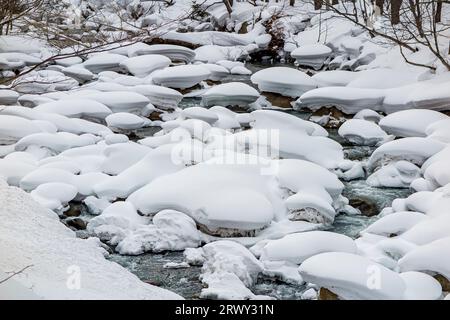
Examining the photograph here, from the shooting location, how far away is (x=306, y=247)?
176 inches

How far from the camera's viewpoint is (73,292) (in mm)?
3330

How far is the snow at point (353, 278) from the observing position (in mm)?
3674

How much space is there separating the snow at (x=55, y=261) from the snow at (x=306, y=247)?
39.2 inches

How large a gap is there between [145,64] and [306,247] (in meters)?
7.54

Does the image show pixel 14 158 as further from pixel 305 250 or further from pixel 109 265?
pixel 305 250

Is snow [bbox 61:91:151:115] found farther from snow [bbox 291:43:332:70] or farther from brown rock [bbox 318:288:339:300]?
brown rock [bbox 318:288:339:300]

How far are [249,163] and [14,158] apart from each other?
267 centimetres

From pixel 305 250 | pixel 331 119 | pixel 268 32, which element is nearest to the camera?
pixel 305 250

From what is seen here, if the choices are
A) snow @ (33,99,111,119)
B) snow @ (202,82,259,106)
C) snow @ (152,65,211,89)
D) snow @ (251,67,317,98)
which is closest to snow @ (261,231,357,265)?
snow @ (33,99,111,119)

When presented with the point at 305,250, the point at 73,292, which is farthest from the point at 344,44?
the point at 73,292

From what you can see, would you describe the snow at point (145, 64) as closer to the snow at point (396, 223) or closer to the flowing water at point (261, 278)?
the flowing water at point (261, 278)

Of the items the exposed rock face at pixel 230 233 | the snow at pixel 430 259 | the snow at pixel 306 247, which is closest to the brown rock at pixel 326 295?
the snow at pixel 306 247

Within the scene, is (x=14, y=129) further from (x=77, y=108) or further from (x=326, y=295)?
(x=326, y=295)

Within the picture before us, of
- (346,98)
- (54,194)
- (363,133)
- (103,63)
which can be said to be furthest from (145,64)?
(54,194)
